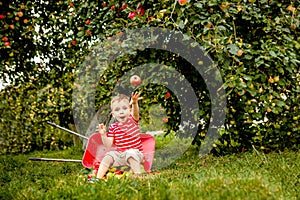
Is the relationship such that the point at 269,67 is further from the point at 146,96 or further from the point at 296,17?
the point at 146,96

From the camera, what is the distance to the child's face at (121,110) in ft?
10.5

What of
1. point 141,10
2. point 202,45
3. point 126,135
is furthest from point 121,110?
point 141,10

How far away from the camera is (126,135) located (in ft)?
10.4

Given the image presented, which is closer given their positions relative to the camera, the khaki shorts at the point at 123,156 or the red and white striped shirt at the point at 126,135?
the khaki shorts at the point at 123,156

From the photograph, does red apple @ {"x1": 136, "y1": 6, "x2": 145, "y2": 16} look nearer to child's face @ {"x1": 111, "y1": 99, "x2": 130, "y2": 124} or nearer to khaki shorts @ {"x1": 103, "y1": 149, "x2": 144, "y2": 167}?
child's face @ {"x1": 111, "y1": 99, "x2": 130, "y2": 124}

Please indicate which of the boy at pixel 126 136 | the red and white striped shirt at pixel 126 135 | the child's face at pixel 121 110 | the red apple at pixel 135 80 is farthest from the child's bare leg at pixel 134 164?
the red apple at pixel 135 80

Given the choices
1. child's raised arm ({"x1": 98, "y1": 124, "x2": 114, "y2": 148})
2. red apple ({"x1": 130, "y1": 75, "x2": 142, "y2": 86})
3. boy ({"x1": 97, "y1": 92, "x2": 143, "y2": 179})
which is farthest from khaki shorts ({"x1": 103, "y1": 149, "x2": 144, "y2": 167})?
red apple ({"x1": 130, "y1": 75, "x2": 142, "y2": 86})

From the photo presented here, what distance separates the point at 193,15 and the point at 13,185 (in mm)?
1876

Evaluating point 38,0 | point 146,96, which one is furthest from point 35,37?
point 146,96

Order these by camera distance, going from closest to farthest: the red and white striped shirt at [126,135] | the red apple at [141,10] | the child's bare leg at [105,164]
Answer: the child's bare leg at [105,164] → the red and white striped shirt at [126,135] → the red apple at [141,10]

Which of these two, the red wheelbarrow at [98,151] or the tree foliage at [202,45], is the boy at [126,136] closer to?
the red wheelbarrow at [98,151]

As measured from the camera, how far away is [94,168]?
10.5 ft

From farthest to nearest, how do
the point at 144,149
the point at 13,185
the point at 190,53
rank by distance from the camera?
the point at 190,53
the point at 144,149
the point at 13,185

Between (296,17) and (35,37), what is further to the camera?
(35,37)
